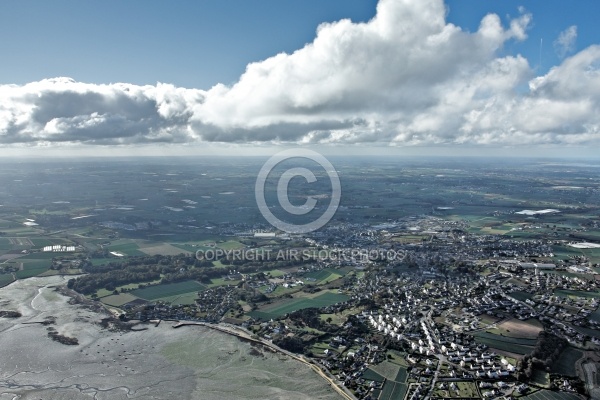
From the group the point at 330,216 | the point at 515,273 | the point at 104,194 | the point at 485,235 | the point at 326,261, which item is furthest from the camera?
the point at 104,194

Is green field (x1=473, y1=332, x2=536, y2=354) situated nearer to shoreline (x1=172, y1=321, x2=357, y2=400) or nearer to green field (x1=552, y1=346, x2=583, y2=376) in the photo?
green field (x1=552, y1=346, x2=583, y2=376)

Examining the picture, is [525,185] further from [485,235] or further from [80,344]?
[80,344]

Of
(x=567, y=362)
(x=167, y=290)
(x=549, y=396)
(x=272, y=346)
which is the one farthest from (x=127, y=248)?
(x=549, y=396)

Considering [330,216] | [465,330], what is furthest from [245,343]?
[330,216]

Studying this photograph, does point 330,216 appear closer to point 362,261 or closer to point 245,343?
point 362,261

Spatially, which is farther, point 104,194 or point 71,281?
point 104,194

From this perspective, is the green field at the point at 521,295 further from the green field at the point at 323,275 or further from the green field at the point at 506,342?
the green field at the point at 323,275

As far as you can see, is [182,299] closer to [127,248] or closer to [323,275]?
[323,275]

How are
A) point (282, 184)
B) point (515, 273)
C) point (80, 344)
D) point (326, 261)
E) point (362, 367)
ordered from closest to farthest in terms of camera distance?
point (362, 367) < point (80, 344) < point (515, 273) < point (326, 261) < point (282, 184)
